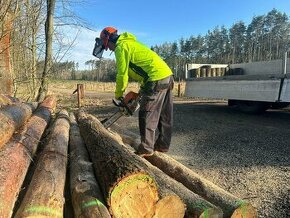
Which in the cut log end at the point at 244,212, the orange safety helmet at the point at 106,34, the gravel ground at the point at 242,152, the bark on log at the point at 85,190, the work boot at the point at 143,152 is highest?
the orange safety helmet at the point at 106,34

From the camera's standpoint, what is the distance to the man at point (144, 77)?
5.26 meters

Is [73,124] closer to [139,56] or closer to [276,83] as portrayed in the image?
[139,56]

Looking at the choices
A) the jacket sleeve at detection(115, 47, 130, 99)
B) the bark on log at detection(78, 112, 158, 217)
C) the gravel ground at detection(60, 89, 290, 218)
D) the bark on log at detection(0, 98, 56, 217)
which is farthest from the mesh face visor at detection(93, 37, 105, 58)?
the bark on log at detection(78, 112, 158, 217)

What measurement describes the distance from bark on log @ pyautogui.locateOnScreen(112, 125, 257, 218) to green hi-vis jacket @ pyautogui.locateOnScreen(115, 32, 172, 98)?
120cm

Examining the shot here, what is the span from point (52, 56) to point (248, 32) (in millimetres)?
83320

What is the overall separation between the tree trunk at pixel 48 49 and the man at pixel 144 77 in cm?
943

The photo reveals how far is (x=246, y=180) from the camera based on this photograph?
5.39 metres

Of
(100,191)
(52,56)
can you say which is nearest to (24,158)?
(100,191)

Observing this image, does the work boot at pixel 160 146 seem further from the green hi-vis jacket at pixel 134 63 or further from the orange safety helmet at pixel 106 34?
the orange safety helmet at pixel 106 34

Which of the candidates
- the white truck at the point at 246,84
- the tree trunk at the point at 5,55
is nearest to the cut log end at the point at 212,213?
the white truck at the point at 246,84

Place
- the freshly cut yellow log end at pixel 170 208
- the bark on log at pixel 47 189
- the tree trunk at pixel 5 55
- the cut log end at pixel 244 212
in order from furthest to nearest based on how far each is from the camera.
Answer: the tree trunk at pixel 5 55 < the cut log end at pixel 244 212 < the freshly cut yellow log end at pixel 170 208 < the bark on log at pixel 47 189

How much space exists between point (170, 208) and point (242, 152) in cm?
Answer: 421

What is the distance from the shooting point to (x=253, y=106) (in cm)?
1112

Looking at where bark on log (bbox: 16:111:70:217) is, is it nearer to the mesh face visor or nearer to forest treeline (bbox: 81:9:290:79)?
the mesh face visor
